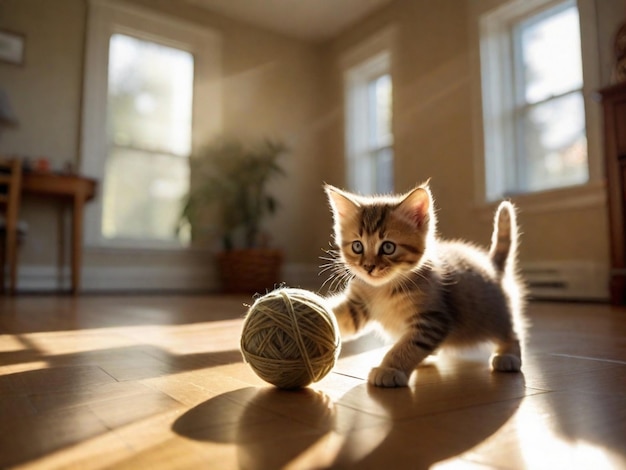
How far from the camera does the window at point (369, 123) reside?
525cm

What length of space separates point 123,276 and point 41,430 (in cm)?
424

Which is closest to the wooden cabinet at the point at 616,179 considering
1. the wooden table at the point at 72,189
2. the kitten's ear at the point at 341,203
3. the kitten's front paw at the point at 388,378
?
the kitten's ear at the point at 341,203

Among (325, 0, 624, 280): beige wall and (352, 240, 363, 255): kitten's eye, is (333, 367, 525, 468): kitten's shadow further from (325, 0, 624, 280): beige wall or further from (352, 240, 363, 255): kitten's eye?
Result: (325, 0, 624, 280): beige wall

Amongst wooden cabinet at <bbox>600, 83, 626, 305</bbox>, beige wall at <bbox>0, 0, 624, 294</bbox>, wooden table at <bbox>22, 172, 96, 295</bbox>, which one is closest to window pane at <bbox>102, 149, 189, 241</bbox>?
beige wall at <bbox>0, 0, 624, 294</bbox>

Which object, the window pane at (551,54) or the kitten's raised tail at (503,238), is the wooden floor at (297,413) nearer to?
the kitten's raised tail at (503,238)

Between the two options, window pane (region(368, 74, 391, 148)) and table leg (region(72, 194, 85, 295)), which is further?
window pane (region(368, 74, 391, 148))

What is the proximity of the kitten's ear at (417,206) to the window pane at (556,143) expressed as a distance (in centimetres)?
278

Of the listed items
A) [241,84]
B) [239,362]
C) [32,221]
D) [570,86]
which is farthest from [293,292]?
[241,84]

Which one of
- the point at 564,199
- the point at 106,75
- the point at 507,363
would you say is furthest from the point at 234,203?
the point at 507,363

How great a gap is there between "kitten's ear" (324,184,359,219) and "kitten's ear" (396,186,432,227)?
0.11 meters

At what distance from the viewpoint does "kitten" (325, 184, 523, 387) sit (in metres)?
1.11

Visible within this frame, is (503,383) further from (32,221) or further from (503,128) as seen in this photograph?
(32,221)

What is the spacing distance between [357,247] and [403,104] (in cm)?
395

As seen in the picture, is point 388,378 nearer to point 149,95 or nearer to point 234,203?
point 234,203
